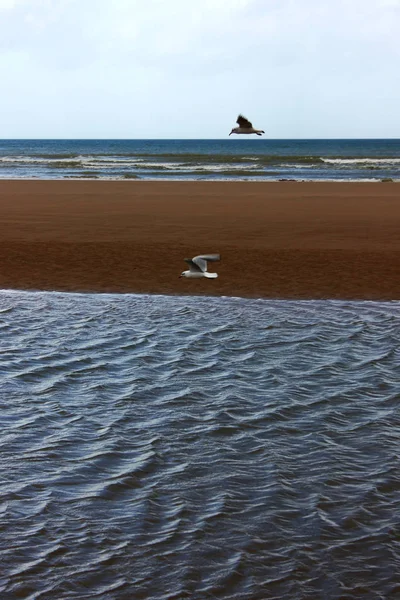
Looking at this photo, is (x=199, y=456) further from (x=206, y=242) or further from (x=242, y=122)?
(x=206, y=242)

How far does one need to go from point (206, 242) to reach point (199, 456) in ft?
43.9

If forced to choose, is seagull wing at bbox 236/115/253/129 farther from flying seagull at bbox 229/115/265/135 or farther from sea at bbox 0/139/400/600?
sea at bbox 0/139/400/600

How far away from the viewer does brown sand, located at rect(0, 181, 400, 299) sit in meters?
16.9

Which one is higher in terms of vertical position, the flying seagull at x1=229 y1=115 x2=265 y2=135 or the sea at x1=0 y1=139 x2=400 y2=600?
the flying seagull at x1=229 y1=115 x2=265 y2=135

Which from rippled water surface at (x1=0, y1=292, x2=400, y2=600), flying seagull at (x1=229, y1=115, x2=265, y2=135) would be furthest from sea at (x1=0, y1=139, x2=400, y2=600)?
flying seagull at (x1=229, y1=115, x2=265, y2=135)

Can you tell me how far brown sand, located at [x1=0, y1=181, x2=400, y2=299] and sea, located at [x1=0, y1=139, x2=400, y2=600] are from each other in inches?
107

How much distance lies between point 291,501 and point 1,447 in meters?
2.74

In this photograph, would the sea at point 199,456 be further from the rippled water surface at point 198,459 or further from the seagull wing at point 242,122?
the seagull wing at point 242,122

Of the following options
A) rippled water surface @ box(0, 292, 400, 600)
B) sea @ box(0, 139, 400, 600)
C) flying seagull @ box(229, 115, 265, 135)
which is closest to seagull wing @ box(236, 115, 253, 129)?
flying seagull @ box(229, 115, 265, 135)

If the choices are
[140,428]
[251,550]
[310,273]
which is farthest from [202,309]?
[251,550]

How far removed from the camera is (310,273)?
17.8 m

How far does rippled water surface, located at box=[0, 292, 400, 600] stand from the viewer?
20.5 feet

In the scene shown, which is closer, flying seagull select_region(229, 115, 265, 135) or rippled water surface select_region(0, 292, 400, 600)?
rippled water surface select_region(0, 292, 400, 600)

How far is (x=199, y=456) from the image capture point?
8320mm
